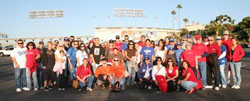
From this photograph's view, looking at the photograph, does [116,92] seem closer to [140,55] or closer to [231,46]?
[140,55]

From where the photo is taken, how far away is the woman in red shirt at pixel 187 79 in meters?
7.26

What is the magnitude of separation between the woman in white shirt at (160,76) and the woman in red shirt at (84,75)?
7.59 ft

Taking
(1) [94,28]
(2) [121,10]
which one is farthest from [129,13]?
(1) [94,28]

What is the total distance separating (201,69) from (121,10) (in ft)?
212

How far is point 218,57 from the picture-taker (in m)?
7.88

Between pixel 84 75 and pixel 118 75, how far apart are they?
49.7 inches

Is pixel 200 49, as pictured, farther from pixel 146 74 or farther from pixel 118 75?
pixel 118 75

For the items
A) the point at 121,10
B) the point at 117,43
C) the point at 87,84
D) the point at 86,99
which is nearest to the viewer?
the point at 86,99

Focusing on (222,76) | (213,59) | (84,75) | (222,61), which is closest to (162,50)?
(213,59)

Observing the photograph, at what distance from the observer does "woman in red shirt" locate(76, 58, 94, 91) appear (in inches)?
319

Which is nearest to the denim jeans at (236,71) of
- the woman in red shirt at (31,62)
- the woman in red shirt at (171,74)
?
the woman in red shirt at (171,74)

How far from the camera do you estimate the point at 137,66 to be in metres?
9.03

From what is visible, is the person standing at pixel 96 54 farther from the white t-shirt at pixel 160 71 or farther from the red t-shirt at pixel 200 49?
the red t-shirt at pixel 200 49

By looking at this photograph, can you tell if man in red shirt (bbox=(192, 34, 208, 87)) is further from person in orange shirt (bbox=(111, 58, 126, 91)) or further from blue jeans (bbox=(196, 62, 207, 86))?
person in orange shirt (bbox=(111, 58, 126, 91))
